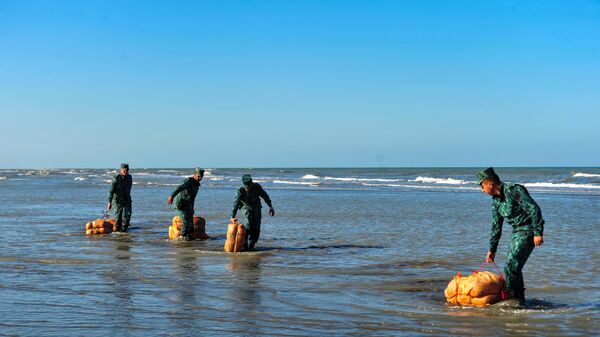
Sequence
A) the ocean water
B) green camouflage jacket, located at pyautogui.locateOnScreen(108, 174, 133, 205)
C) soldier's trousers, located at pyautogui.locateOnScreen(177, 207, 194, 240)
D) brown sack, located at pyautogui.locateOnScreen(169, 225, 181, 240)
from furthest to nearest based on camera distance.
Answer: green camouflage jacket, located at pyautogui.locateOnScreen(108, 174, 133, 205) → brown sack, located at pyautogui.locateOnScreen(169, 225, 181, 240) → soldier's trousers, located at pyautogui.locateOnScreen(177, 207, 194, 240) → the ocean water

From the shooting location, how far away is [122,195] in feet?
53.9

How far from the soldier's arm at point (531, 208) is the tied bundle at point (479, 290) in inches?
34.2

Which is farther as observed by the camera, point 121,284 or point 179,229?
point 179,229

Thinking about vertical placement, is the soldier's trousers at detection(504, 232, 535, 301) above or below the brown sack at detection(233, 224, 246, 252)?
above

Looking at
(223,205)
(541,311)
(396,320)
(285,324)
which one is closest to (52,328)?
(285,324)

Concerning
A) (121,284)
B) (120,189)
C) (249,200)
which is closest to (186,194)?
(249,200)

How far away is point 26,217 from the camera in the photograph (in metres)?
20.8

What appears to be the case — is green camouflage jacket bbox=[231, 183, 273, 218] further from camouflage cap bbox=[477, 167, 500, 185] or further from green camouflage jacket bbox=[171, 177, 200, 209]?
camouflage cap bbox=[477, 167, 500, 185]

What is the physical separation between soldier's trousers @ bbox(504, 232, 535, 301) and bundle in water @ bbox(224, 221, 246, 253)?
5.95 meters

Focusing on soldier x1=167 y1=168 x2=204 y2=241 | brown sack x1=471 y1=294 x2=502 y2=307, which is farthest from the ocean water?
soldier x1=167 y1=168 x2=204 y2=241

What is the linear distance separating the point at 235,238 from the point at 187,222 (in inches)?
94.8

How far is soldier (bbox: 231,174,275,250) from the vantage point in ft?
41.9

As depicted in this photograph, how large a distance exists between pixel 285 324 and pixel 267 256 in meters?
5.24

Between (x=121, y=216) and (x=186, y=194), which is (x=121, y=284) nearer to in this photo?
(x=186, y=194)
